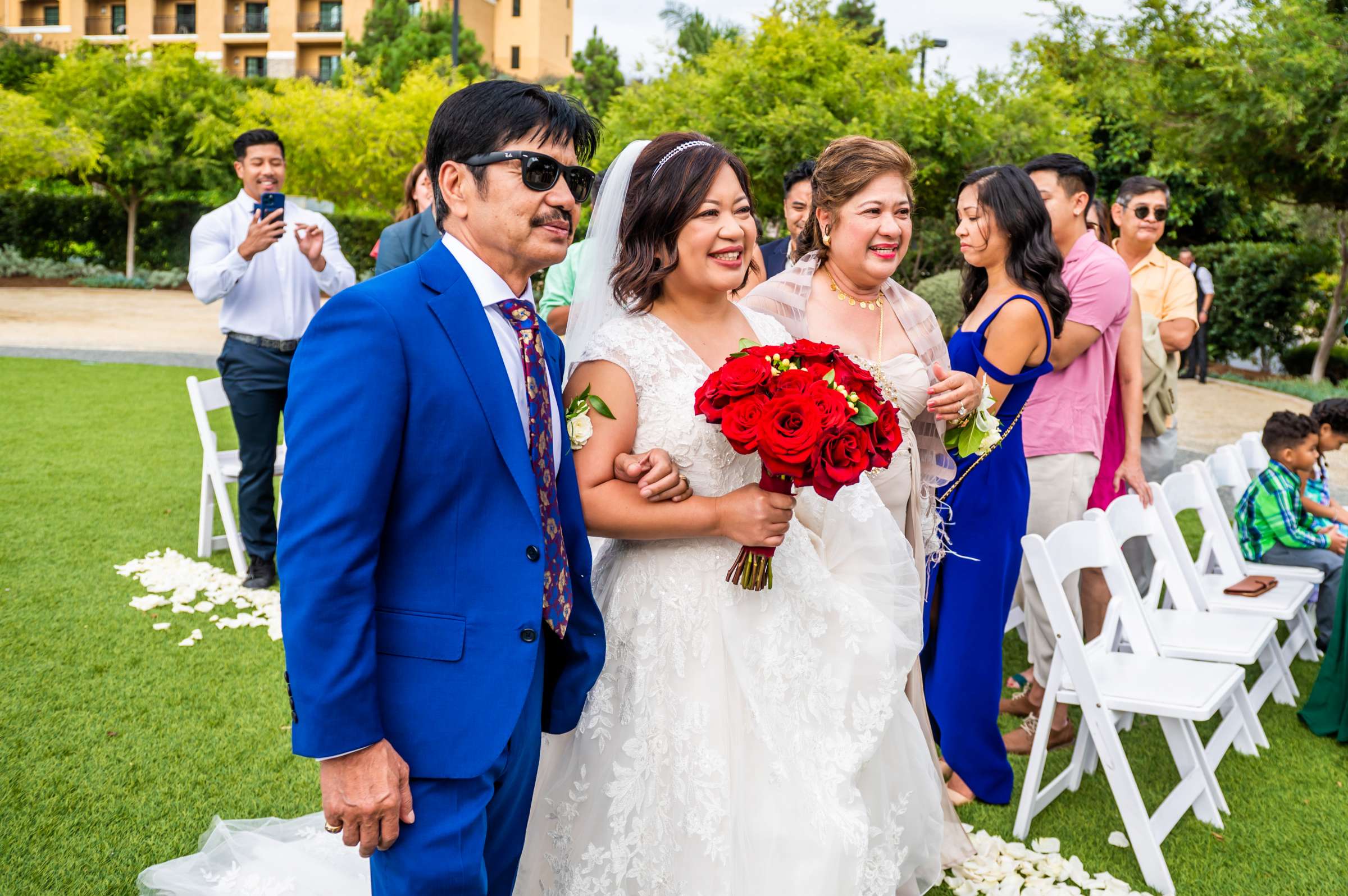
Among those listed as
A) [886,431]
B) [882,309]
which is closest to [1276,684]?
[882,309]

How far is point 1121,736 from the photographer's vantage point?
503 cm

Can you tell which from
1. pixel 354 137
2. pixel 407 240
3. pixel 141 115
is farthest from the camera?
pixel 141 115

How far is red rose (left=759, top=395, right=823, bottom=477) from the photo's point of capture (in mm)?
2328

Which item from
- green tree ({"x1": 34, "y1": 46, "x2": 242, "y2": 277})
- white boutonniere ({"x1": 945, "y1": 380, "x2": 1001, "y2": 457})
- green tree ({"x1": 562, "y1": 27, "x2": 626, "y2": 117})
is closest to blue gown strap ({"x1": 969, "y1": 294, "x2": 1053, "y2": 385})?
white boutonniere ({"x1": 945, "y1": 380, "x2": 1001, "y2": 457})

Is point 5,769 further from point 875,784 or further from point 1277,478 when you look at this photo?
point 1277,478

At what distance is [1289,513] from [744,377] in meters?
4.85

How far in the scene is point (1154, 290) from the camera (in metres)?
6.24

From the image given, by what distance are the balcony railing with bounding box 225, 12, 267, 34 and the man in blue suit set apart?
220 feet

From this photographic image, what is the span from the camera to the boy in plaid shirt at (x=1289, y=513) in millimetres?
5938

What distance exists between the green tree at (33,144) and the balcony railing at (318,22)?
34886 mm

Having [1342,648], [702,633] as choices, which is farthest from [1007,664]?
[702,633]

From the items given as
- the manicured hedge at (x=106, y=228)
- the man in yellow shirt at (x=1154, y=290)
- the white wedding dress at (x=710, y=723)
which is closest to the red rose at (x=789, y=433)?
the white wedding dress at (x=710, y=723)

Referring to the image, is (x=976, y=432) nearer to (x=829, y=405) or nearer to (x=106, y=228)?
(x=829, y=405)

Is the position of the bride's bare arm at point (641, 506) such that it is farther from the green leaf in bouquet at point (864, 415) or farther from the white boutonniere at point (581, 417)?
the green leaf in bouquet at point (864, 415)
